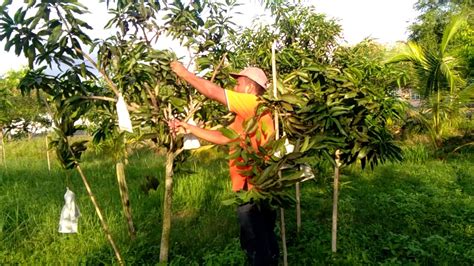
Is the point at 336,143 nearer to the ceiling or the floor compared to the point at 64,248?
nearer to the ceiling

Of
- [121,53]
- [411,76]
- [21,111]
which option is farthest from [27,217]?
[411,76]

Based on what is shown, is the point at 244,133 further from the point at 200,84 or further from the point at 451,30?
the point at 451,30

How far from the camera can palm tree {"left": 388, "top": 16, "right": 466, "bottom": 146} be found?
8031 mm

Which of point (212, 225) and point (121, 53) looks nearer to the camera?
point (121, 53)

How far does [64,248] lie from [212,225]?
1468 mm

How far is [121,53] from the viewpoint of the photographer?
2.72 metres

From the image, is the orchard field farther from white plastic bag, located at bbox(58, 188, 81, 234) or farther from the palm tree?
the palm tree

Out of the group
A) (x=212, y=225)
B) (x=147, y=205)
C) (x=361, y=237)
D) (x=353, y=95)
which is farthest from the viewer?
(x=147, y=205)

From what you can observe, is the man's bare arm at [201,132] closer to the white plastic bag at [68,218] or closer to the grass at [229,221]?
the grass at [229,221]

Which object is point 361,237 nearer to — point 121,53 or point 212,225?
point 212,225

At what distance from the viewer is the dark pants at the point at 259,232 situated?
9.09 ft

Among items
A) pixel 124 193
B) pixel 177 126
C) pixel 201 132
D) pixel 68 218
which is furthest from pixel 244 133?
pixel 124 193

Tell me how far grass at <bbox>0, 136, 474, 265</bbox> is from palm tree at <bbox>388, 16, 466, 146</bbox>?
1.94 meters

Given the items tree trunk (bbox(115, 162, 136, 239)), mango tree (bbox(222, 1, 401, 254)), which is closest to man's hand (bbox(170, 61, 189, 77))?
mango tree (bbox(222, 1, 401, 254))
